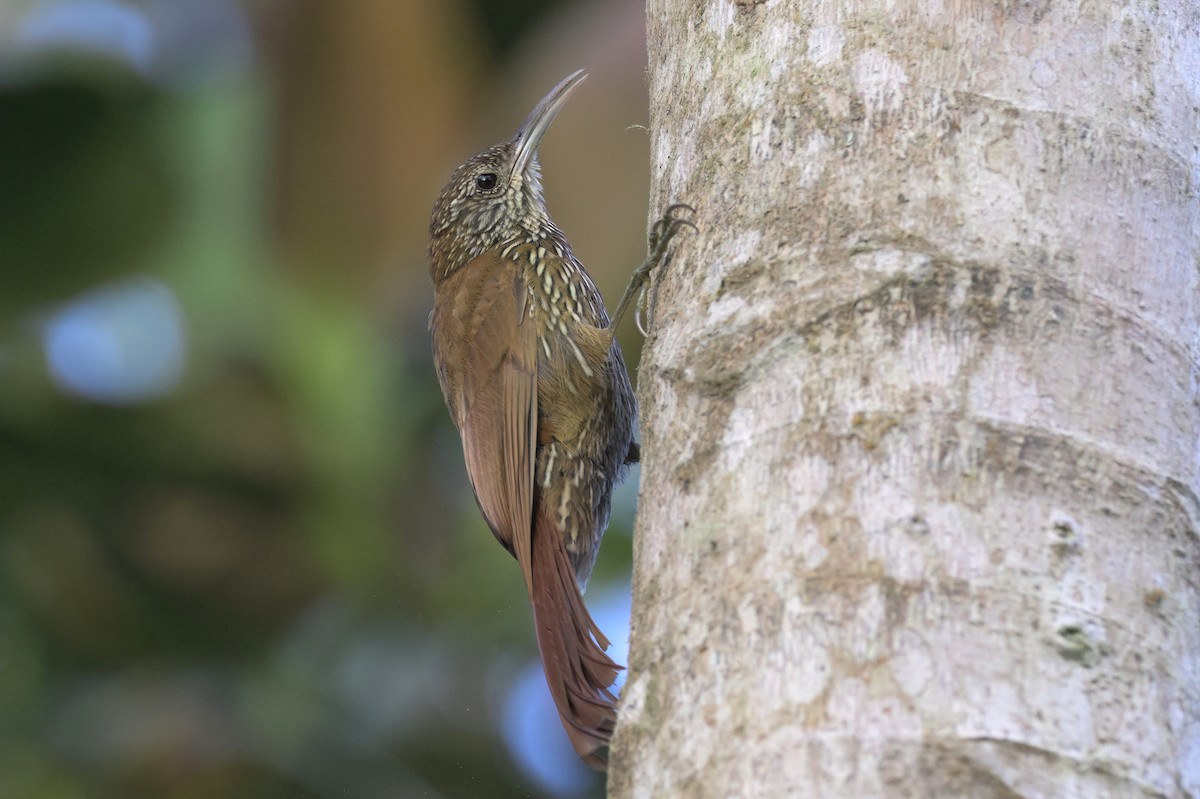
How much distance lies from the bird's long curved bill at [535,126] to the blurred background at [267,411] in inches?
49.4

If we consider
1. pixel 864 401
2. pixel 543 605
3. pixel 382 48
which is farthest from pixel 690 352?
pixel 382 48

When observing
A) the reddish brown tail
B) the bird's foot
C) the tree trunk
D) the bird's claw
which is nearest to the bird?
the reddish brown tail

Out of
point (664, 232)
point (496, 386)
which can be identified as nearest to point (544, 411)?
point (496, 386)

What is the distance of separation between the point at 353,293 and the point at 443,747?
1.99 m

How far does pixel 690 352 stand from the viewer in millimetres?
1802

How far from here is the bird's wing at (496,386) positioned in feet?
10.6

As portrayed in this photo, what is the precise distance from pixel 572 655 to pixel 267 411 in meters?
3.76

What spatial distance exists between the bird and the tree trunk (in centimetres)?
100

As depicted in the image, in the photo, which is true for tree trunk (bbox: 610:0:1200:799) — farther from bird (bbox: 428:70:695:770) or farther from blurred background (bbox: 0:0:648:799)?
blurred background (bbox: 0:0:648:799)

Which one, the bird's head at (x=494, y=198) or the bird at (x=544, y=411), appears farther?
the bird's head at (x=494, y=198)

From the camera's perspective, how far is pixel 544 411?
3.47m

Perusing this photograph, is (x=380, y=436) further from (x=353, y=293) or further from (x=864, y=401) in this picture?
(x=864, y=401)

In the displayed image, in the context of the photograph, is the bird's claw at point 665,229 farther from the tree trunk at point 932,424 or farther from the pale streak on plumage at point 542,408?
the pale streak on plumage at point 542,408

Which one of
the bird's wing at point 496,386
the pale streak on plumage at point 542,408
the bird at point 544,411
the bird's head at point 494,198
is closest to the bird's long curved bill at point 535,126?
the bird's head at point 494,198
